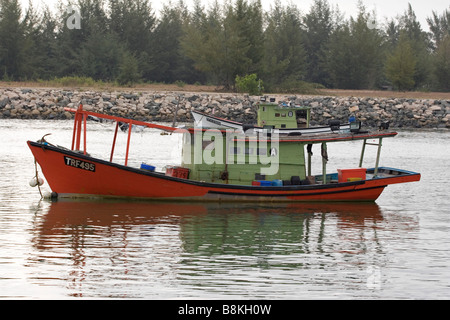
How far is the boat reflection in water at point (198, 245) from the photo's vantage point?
15.2 metres

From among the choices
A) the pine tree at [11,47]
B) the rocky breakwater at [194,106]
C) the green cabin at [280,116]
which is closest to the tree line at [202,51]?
the pine tree at [11,47]

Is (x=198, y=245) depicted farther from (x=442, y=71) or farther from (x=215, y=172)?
(x=442, y=71)

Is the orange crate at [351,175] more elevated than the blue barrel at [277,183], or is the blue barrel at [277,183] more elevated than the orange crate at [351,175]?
the orange crate at [351,175]

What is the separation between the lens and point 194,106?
209 feet

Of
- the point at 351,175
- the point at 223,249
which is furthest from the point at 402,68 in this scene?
the point at 223,249

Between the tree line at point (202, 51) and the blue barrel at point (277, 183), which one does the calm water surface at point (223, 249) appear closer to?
the blue barrel at point (277, 183)

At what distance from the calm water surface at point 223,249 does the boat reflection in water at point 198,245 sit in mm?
27

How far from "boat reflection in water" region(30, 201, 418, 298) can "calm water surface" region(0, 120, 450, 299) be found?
0.03m

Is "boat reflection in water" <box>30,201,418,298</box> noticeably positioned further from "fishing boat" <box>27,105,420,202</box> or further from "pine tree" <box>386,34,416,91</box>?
"pine tree" <box>386,34,416,91</box>

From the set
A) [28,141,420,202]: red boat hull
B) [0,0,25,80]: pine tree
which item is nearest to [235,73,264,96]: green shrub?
[0,0,25,80]: pine tree

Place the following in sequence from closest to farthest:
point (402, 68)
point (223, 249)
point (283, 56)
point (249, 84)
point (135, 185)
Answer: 1. point (223, 249)
2. point (135, 185)
3. point (249, 84)
4. point (402, 68)
5. point (283, 56)

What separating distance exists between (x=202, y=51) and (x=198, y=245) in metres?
59.3

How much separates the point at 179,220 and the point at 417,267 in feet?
23.8

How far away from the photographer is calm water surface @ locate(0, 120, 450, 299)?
588 inches
